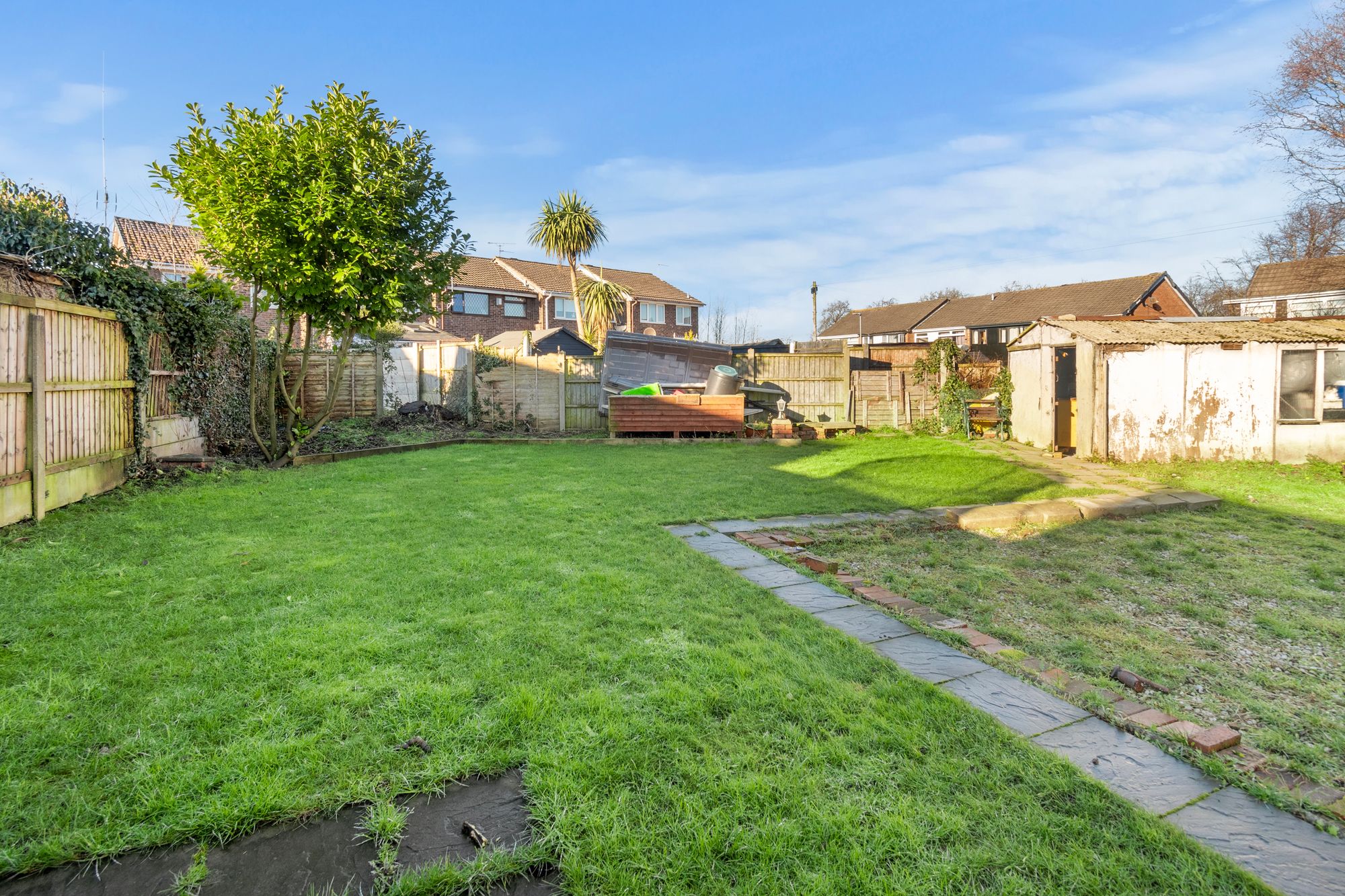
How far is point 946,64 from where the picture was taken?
40.7ft

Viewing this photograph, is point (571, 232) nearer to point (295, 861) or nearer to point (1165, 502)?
point (1165, 502)

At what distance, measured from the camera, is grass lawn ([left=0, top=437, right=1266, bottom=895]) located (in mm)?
1639

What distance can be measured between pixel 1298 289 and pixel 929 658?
31.8 m

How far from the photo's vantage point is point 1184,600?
153 inches

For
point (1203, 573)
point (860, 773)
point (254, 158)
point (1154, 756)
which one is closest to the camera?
point (860, 773)

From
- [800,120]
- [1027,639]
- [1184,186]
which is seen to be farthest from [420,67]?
[1184,186]

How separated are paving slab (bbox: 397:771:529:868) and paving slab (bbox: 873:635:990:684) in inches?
68.4

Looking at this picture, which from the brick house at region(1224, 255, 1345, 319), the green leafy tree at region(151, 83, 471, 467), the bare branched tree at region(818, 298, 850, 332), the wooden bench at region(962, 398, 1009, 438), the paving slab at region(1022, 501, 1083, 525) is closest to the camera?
the paving slab at region(1022, 501, 1083, 525)

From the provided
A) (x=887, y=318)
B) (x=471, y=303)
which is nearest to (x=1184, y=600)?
(x=471, y=303)

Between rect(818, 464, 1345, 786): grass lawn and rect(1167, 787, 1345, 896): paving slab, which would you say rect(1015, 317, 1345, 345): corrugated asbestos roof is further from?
rect(1167, 787, 1345, 896): paving slab

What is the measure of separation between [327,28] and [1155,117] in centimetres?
1561

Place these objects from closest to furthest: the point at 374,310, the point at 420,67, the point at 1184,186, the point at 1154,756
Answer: the point at 1154,756 → the point at 374,310 → the point at 420,67 → the point at 1184,186

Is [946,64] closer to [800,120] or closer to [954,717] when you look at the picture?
[800,120]

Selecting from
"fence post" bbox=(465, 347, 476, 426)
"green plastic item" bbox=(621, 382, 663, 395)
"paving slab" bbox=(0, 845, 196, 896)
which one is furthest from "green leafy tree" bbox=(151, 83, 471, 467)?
"paving slab" bbox=(0, 845, 196, 896)
